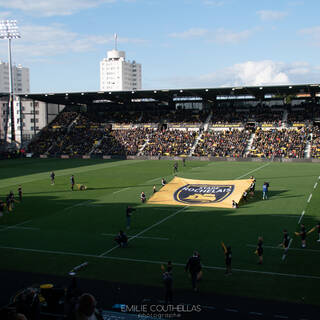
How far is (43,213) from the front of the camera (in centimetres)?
2803

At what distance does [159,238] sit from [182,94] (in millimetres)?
62805

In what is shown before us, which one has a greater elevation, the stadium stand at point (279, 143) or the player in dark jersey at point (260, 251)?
the stadium stand at point (279, 143)

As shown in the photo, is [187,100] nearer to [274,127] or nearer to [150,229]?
[274,127]

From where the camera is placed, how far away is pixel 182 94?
81.5 meters

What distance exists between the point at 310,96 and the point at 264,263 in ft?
221

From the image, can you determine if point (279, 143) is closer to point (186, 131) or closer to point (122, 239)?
point (186, 131)

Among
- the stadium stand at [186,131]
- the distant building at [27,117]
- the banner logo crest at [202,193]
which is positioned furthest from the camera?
the distant building at [27,117]

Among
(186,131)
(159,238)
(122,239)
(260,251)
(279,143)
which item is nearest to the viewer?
(260,251)

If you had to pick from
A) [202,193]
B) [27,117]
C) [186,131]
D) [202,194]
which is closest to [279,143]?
[186,131]

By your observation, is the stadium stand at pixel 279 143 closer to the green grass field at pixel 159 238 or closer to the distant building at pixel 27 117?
the green grass field at pixel 159 238

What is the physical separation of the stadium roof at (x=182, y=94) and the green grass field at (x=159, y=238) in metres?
37.3

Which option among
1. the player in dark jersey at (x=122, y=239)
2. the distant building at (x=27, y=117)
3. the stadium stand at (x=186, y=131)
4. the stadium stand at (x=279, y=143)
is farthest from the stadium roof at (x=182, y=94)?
the player in dark jersey at (x=122, y=239)

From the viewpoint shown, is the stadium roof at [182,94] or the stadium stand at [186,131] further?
the stadium roof at [182,94]

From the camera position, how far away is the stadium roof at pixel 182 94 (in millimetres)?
72312
